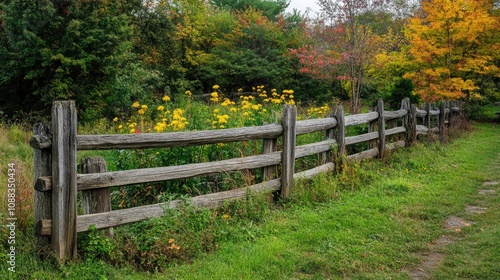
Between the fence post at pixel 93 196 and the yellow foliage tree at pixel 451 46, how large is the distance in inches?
619

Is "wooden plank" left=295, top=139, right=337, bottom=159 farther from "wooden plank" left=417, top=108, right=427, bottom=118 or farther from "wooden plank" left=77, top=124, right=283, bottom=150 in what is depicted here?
"wooden plank" left=417, top=108, right=427, bottom=118

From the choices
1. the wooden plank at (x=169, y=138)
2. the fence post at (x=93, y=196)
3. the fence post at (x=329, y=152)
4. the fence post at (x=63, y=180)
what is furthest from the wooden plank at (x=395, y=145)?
the fence post at (x=63, y=180)

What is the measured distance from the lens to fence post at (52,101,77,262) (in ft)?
13.1

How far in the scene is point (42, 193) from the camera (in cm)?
405

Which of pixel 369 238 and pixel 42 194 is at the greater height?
pixel 42 194

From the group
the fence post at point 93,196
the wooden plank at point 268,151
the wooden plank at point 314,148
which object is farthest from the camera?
the wooden plank at point 314,148

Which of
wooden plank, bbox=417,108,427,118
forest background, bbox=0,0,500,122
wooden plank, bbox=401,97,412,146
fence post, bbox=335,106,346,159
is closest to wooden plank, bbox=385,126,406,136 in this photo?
wooden plank, bbox=401,97,412,146

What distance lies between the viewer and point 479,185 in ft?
27.4

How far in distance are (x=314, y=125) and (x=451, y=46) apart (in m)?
13.4

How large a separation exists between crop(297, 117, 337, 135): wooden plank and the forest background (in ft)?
15.0

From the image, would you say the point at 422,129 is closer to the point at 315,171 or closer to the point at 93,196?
the point at 315,171

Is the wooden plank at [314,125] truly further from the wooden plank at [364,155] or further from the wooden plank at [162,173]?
the wooden plank at [364,155]

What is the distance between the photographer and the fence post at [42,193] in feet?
13.1

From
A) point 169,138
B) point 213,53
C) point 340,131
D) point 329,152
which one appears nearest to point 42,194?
point 169,138
